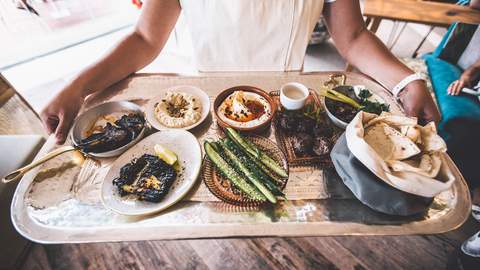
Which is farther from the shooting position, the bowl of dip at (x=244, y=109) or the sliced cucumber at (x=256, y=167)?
the bowl of dip at (x=244, y=109)

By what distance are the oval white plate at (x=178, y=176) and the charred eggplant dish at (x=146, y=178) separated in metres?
0.03

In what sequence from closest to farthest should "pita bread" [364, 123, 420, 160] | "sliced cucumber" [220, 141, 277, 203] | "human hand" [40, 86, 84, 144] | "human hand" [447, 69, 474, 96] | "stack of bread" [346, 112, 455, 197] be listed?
1. "stack of bread" [346, 112, 455, 197]
2. "pita bread" [364, 123, 420, 160]
3. "sliced cucumber" [220, 141, 277, 203]
4. "human hand" [40, 86, 84, 144]
5. "human hand" [447, 69, 474, 96]

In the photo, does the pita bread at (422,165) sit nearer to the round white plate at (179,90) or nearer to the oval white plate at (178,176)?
the oval white plate at (178,176)

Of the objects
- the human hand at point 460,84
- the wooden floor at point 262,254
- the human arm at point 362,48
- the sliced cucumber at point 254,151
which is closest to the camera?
the sliced cucumber at point 254,151

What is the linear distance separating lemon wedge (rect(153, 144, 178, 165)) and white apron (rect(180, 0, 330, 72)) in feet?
3.35

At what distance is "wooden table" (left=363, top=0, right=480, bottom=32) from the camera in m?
3.19

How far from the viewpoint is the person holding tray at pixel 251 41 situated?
173 cm

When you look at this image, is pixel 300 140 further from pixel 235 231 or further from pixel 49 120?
pixel 49 120

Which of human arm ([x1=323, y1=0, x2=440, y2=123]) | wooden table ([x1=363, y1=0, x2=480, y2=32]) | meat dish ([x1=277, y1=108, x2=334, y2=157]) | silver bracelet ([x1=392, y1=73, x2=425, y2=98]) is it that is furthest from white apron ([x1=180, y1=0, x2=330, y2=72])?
wooden table ([x1=363, y1=0, x2=480, y2=32])

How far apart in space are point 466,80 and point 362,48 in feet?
7.04

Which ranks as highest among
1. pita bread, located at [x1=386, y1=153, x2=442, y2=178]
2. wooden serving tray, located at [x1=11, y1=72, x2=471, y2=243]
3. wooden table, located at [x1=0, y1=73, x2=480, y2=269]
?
pita bread, located at [x1=386, y1=153, x2=442, y2=178]

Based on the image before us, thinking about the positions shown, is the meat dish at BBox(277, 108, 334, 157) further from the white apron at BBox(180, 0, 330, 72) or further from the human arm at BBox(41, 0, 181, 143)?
the human arm at BBox(41, 0, 181, 143)

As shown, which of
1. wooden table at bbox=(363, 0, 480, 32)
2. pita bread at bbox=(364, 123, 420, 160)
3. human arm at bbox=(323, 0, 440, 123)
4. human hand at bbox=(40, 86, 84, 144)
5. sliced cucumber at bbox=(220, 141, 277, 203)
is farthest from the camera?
wooden table at bbox=(363, 0, 480, 32)

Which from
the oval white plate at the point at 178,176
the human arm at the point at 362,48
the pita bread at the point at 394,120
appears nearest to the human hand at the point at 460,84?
the human arm at the point at 362,48
